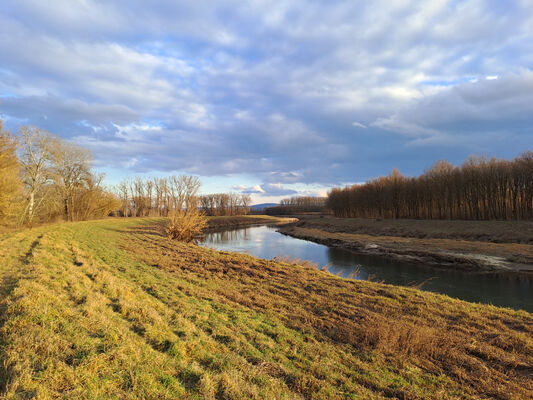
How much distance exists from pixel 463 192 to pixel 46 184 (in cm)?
5757

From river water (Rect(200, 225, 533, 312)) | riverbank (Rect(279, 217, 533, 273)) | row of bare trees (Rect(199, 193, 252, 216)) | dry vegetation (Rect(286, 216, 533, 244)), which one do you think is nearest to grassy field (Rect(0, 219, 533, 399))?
river water (Rect(200, 225, 533, 312))

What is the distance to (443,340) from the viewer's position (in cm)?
592

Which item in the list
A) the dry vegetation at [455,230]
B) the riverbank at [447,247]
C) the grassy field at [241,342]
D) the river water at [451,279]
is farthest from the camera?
the dry vegetation at [455,230]

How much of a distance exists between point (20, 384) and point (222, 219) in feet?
235

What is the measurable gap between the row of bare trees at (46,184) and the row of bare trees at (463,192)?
50.9 metres

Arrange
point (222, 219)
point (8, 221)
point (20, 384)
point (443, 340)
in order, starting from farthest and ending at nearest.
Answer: point (222, 219) < point (8, 221) < point (443, 340) < point (20, 384)

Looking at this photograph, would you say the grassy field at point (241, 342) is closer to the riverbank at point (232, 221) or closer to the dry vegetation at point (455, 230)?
the dry vegetation at point (455, 230)

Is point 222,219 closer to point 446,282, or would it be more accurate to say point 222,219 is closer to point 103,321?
point 446,282

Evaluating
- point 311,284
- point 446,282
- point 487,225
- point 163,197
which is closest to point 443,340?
point 311,284

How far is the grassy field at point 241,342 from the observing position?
3.42m

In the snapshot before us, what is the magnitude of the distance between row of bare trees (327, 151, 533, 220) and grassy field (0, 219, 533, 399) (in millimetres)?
31719

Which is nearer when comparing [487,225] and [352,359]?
[352,359]

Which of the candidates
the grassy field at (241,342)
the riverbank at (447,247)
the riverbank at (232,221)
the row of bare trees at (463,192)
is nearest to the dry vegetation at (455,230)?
the riverbank at (447,247)

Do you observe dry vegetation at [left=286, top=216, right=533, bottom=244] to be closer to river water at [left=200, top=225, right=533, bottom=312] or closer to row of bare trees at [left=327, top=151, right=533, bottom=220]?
row of bare trees at [left=327, top=151, right=533, bottom=220]
